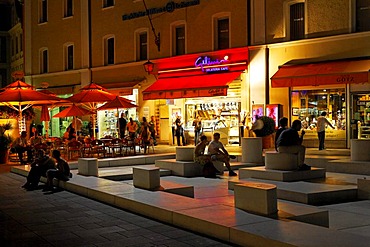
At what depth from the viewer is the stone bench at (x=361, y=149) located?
14572 mm

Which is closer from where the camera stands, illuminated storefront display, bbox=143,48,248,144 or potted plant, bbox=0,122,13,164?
potted plant, bbox=0,122,13,164

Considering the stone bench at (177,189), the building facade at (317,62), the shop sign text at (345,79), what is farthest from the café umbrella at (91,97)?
the stone bench at (177,189)

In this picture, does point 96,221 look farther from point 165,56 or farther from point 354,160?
point 165,56

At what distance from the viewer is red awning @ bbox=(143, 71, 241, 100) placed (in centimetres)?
2398

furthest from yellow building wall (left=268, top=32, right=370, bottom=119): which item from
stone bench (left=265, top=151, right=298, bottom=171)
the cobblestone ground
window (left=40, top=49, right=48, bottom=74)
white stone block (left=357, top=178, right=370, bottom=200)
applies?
window (left=40, top=49, right=48, bottom=74)

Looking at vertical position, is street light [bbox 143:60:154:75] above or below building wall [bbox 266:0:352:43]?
below

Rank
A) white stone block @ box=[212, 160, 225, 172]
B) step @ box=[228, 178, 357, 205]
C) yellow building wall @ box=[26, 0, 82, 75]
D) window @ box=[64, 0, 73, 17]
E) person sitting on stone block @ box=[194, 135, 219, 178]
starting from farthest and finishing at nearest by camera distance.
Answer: window @ box=[64, 0, 73, 17], yellow building wall @ box=[26, 0, 82, 75], white stone block @ box=[212, 160, 225, 172], person sitting on stone block @ box=[194, 135, 219, 178], step @ box=[228, 178, 357, 205]

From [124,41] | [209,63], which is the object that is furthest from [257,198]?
[124,41]

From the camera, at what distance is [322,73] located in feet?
66.8

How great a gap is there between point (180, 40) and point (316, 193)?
691 inches

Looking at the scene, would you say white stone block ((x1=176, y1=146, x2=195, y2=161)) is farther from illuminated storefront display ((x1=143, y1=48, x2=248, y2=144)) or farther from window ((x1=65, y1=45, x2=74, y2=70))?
window ((x1=65, y1=45, x2=74, y2=70))

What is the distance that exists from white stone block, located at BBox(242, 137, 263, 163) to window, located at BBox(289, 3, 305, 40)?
702cm

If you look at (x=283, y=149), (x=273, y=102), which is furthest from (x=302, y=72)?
(x=283, y=149)

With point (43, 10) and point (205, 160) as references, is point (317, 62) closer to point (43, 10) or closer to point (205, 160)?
point (205, 160)
